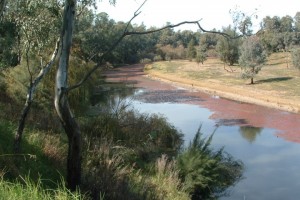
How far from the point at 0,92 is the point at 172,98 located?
24753 mm

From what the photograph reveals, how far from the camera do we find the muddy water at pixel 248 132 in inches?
A: 669

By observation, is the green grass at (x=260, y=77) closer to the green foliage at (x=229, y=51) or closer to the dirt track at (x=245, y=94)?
the dirt track at (x=245, y=94)

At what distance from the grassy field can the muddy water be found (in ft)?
6.36

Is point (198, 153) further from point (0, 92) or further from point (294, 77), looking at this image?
point (294, 77)

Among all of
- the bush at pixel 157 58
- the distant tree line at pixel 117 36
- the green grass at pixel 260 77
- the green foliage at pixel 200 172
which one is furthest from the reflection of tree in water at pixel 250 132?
the bush at pixel 157 58

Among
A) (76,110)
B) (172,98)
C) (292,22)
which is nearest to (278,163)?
(76,110)

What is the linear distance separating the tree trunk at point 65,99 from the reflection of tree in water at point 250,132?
1834 cm

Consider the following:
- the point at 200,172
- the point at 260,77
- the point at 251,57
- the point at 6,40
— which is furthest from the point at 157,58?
the point at 200,172

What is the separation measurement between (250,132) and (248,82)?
2427 centimetres

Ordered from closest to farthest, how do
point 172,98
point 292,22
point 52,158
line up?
point 52,158
point 172,98
point 292,22

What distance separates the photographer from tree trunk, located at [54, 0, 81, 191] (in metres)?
7.77

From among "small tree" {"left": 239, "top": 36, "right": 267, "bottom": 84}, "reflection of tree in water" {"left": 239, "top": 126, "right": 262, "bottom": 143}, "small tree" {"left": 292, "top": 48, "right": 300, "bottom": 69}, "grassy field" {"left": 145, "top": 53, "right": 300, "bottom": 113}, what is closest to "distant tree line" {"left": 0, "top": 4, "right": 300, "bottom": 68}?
"small tree" {"left": 239, "top": 36, "right": 267, "bottom": 84}

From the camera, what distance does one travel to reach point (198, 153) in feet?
47.0

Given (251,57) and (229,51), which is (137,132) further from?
(229,51)
